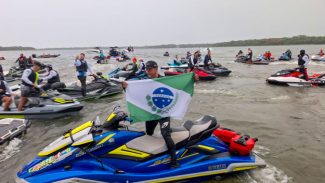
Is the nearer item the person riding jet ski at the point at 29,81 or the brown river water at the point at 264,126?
the brown river water at the point at 264,126

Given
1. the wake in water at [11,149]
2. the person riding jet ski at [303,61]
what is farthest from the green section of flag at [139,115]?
the person riding jet ski at [303,61]

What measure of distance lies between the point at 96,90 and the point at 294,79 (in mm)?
10673

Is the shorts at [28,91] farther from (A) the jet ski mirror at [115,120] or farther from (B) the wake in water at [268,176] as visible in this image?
(B) the wake in water at [268,176]

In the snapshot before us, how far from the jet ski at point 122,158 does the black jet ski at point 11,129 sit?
288 cm

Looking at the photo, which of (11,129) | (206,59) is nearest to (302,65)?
(206,59)

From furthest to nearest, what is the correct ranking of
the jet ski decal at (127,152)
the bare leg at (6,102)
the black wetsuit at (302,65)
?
the black wetsuit at (302,65)
the bare leg at (6,102)
the jet ski decal at (127,152)

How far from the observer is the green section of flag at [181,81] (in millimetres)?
5086

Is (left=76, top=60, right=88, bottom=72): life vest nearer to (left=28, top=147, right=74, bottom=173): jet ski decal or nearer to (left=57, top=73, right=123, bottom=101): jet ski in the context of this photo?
(left=57, top=73, right=123, bottom=101): jet ski

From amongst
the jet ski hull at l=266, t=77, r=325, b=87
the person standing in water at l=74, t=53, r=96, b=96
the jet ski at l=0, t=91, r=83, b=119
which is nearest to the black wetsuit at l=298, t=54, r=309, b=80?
the jet ski hull at l=266, t=77, r=325, b=87

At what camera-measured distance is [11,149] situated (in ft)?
23.9

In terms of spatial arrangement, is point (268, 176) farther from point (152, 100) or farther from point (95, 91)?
point (95, 91)

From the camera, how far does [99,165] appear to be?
4625 mm

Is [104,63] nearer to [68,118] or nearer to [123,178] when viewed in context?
[68,118]

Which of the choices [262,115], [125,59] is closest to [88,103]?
[262,115]
